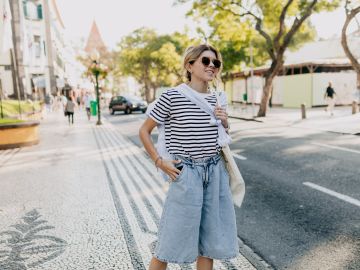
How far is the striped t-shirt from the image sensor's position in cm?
258

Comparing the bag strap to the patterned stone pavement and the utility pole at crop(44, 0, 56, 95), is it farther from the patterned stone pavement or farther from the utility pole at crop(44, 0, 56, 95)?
the utility pole at crop(44, 0, 56, 95)

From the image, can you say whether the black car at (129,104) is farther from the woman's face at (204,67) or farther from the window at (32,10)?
the woman's face at (204,67)

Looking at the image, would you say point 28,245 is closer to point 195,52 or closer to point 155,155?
point 155,155

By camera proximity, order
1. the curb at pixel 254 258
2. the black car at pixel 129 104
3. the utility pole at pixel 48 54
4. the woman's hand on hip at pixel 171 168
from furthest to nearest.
A: the utility pole at pixel 48 54 → the black car at pixel 129 104 → the curb at pixel 254 258 → the woman's hand on hip at pixel 171 168

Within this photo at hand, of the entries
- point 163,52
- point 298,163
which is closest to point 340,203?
point 298,163

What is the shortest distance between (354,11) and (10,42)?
1668cm

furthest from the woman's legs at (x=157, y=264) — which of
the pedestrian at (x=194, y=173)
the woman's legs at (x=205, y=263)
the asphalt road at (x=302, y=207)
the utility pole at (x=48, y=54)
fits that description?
the utility pole at (x=48, y=54)

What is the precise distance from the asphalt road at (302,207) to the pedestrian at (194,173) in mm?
1291

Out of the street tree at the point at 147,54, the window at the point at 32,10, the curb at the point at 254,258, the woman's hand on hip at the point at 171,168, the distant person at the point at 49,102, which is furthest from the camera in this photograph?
the street tree at the point at 147,54

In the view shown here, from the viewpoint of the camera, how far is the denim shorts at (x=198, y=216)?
8.39 feet

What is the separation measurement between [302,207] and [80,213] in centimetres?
311

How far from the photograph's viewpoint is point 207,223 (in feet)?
8.66

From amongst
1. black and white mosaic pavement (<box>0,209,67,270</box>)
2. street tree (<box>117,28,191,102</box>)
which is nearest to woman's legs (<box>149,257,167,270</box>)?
black and white mosaic pavement (<box>0,209,67,270</box>)

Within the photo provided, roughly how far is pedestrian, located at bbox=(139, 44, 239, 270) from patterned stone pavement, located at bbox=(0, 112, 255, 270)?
3.47 feet
